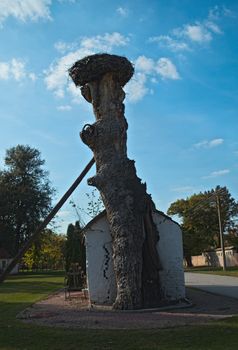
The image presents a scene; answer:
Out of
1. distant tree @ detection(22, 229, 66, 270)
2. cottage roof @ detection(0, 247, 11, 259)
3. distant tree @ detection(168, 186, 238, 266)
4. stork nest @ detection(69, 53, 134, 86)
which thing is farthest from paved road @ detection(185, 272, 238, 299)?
distant tree @ detection(22, 229, 66, 270)

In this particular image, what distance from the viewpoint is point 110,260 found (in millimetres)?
16641

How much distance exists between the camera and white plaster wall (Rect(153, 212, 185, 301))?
54.7 ft

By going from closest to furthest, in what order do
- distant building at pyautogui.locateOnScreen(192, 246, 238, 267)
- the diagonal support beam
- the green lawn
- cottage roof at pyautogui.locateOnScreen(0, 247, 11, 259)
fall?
1. the diagonal support beam
2. the green lawn
3. distant building at pyautogui.locateOnScreen(192, 246, 238, 267)
4. cottage roof at pyautogui.locateOnScreen(0, 247, 11, 259)

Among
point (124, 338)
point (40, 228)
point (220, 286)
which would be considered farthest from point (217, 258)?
point (40, 228)

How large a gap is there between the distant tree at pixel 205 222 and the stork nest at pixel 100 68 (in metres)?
48.1

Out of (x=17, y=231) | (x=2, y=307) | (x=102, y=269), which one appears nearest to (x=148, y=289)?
(x=102, y=269)

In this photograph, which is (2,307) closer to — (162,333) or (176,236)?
(176,236)

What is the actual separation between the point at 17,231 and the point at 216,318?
5065 cm

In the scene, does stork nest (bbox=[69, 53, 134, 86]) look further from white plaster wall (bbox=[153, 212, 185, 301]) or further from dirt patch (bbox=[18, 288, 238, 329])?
dirt patch (bbox=[18, 288, 238, 329])

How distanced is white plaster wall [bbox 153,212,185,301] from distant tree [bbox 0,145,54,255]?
142 ft

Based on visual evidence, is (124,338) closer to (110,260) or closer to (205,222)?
(110,260)

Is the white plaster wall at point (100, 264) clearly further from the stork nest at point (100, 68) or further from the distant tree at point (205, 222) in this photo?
the distant tree at point (205, 222)

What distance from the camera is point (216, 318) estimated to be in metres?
12.1

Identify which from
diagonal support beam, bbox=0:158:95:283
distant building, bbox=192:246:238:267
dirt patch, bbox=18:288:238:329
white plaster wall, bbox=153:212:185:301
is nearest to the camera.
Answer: diagonal support beam, bbox=0:158:95:283
